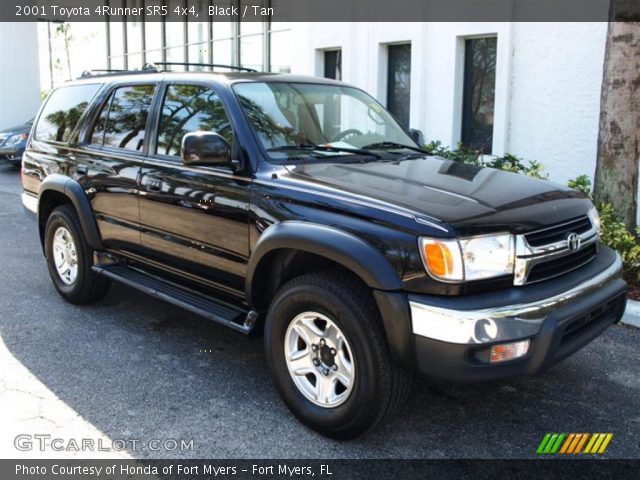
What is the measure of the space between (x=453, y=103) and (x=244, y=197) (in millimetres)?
7075

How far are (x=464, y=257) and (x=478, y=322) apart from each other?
0.30 meters

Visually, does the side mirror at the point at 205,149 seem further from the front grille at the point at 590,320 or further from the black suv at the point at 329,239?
the front grille at the point at 590,320

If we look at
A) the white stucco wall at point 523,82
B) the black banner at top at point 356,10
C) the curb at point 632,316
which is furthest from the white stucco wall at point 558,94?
the curb at point 632,316

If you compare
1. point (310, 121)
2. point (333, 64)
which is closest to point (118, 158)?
point (310, 121)

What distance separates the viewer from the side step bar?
3.85 m

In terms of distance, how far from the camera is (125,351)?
15.1 ft

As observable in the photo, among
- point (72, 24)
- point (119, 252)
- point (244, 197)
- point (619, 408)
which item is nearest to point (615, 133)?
point (619, 408)

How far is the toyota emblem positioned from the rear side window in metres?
2.97

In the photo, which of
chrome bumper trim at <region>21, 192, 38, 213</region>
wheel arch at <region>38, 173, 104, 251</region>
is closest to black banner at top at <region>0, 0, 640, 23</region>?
wheel arch at <region>38, 173, 104, 251</region>

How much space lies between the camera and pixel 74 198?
520cm

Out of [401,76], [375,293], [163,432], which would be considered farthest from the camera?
[401,76]

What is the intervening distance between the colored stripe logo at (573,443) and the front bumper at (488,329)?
0.55 metres

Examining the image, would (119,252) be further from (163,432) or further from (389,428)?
(389,428)

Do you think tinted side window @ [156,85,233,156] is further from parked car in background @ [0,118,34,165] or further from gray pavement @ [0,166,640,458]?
parked car in background @ [0,118,34,165]
